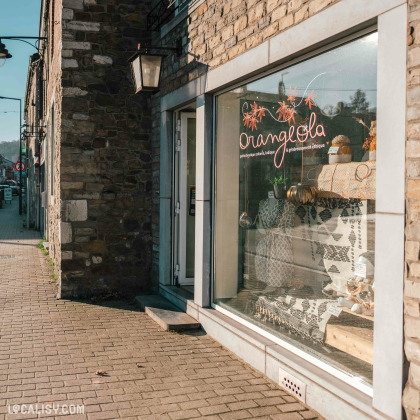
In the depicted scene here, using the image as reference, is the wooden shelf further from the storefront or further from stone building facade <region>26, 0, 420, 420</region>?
stone building facade <region>26, 0, 420, 420</region>

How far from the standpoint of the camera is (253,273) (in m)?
5.25

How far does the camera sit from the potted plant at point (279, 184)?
4.59 m

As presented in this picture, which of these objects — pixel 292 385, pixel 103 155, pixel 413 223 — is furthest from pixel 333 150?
A: pixel 103 155

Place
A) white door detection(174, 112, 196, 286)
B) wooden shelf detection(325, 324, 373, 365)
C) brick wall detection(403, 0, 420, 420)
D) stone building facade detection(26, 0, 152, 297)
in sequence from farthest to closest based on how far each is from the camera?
stone building facade detection(26, 0, 152, 297), white door detection(174, 112, 196, 286), wooden shelf detection(325, 324, 373, 365), brick wall detection(403, 0, 420, 420)

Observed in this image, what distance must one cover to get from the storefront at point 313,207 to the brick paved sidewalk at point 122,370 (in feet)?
0.92

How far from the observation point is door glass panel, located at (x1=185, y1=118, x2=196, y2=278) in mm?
7234

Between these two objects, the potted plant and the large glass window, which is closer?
the large glass window

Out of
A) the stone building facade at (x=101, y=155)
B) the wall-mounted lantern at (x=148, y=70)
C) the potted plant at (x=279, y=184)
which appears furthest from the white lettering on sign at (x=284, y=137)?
the stone building facade at (x=101, y=155)

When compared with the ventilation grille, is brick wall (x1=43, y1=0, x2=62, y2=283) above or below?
above

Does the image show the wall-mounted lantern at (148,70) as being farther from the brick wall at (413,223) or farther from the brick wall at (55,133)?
the brick wall at (413,223)

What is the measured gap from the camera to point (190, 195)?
23.9ft

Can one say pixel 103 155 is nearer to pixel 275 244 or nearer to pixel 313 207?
A: pixel 275 244

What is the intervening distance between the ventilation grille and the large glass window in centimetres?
24

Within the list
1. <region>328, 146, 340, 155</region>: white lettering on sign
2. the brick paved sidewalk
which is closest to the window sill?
<region>328, 146, 340, 155</region>: white lettering on sign
